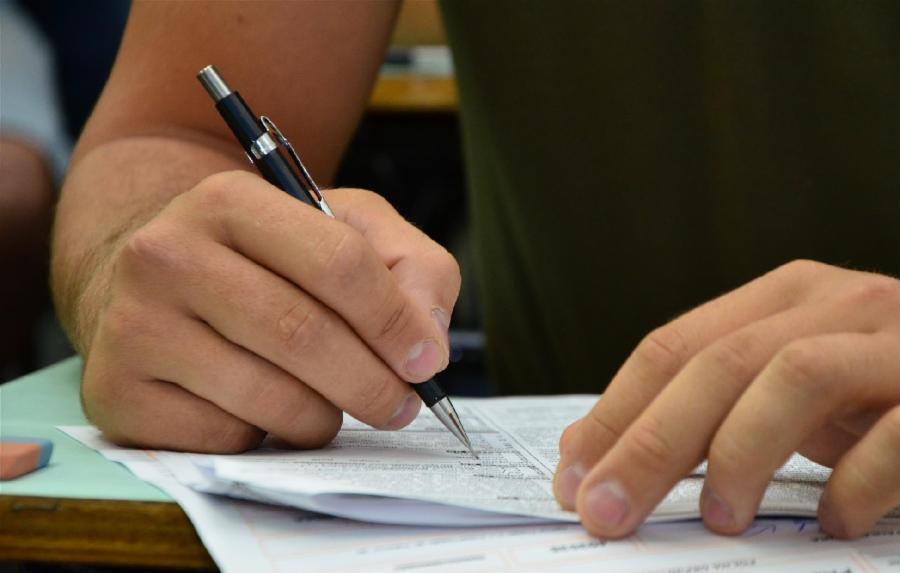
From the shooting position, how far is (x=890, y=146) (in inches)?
32.8

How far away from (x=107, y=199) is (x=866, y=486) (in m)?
0.57

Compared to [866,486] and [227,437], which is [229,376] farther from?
[866,486]

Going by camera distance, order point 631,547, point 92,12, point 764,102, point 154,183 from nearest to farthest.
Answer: point 631,547 < point 154,183 < point 764,102 < point 92,12

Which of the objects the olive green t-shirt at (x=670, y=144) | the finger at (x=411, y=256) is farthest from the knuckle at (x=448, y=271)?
the olive green t-shirt at (x=670, y=144)

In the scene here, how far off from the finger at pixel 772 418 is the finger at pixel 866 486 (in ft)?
0.08

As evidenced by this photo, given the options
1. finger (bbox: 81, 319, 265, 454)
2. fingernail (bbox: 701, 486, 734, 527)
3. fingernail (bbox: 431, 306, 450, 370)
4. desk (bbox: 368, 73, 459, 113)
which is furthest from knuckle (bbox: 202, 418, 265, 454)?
desk (bbox: 368, 73, 459, 113)

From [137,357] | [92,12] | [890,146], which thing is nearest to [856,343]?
[137,357]

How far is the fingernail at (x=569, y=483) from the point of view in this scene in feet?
1.38

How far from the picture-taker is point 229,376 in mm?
488

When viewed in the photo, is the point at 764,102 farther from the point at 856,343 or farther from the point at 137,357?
the point at 137,357

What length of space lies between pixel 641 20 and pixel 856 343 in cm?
56

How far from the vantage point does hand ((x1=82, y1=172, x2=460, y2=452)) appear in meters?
A: 0.47

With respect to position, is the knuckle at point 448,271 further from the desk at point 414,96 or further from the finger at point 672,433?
the desk at point 414,96

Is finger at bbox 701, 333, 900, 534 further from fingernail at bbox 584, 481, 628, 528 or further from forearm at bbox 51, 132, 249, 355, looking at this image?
forearm at bbox 51, 132, 249, 355
